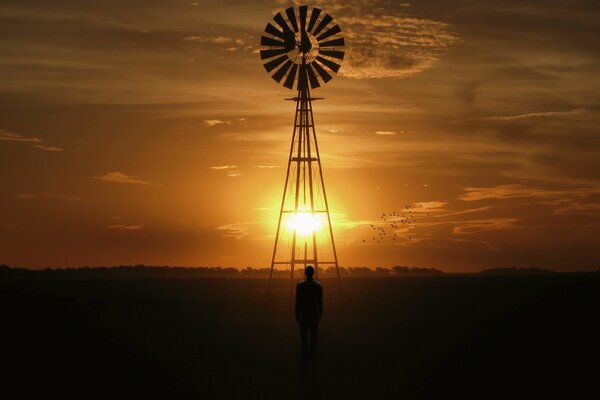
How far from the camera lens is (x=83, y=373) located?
2022cm

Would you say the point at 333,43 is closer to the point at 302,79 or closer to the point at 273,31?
the point at 302,79

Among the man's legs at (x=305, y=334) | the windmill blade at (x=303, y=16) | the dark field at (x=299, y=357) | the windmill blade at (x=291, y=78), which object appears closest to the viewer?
the dark field at (x=299, y=357)

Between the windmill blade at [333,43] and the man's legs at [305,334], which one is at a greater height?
the windmill blade at [333,43]

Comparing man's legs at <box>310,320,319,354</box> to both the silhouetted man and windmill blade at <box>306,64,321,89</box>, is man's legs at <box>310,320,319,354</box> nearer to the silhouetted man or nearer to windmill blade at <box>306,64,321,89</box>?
the silhouetted man

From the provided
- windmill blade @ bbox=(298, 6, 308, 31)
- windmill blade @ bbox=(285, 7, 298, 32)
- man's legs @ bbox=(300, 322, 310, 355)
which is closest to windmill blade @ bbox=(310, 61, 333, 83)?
windmill blade @ bbox=(298, 6, 308, 31)

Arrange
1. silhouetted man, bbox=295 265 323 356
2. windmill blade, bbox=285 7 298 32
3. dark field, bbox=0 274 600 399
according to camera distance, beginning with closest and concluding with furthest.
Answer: dark field, bbox=0 274 600 399
silhouetted man, bbox=295 265 323 356
windmill blade, bbox=285 7 298 32

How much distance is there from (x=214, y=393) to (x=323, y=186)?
78.3 feet

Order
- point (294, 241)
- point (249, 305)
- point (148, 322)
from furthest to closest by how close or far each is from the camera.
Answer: point (249, 305)
point (294, 241)
point (148, 322)

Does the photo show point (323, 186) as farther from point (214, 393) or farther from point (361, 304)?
point (214, 393)

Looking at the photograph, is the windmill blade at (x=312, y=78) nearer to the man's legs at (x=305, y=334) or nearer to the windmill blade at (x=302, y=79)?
the windmill blade at (x=302, y=79)

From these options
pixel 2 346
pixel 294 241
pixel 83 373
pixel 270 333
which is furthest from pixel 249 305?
pixel 83 373

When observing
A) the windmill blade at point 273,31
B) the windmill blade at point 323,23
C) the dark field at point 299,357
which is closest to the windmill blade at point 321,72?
the windmill blade at point 323,23

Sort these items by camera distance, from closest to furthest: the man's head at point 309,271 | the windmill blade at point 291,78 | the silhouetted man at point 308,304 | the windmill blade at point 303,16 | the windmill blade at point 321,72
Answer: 1. the man's head at point 309,271
2. the silhouetted man at point 308,304
3. the windmill blade at point 303,16
4. the windmill blade at point 291,78
5. the windmill blade at point 321,72

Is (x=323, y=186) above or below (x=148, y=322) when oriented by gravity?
above
